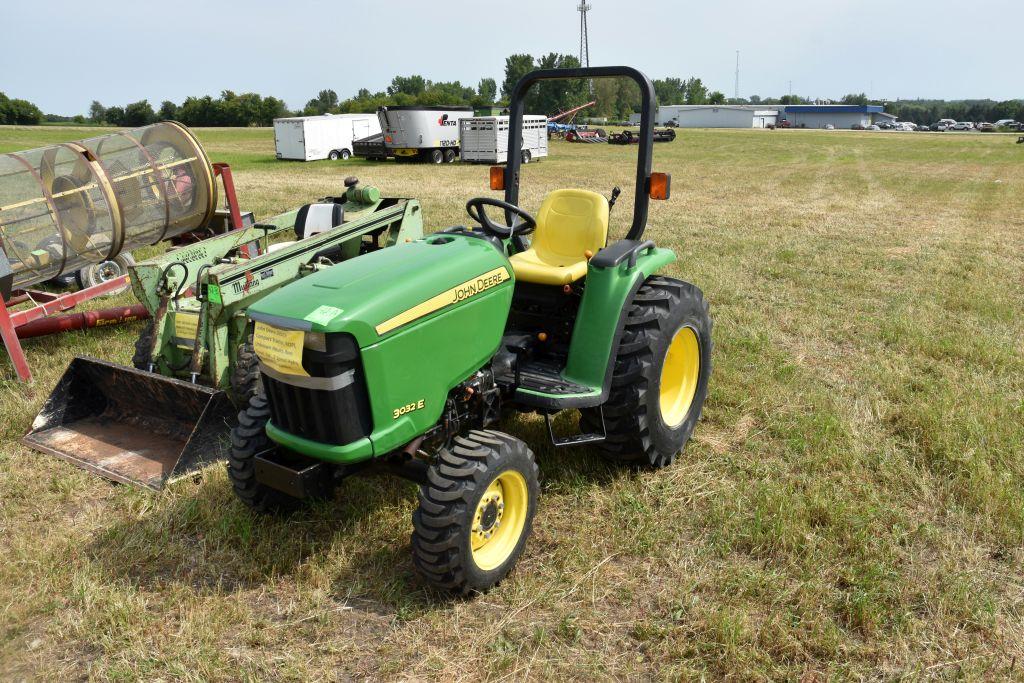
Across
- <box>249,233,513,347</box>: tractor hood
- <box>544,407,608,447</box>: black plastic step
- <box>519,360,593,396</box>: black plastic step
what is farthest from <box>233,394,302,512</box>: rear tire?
<box>544,407,608,447</box>: black plastic step

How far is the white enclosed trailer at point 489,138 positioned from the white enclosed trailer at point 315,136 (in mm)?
5603

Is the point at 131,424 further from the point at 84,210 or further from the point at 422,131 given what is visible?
the point at 422,131

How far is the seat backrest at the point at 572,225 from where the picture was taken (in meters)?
4.12

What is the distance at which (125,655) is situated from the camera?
2736 mm

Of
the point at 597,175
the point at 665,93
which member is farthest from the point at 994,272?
the point at 665,93

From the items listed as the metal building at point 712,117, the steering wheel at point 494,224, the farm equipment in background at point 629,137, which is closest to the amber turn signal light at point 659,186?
the steering wheel at point 494,224

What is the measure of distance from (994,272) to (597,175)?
47.6ft

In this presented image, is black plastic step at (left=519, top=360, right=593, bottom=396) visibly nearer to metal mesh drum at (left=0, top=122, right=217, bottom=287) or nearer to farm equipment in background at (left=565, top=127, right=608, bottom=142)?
metal mesh drum at (left=0, top=122, right=217, bottom=287)

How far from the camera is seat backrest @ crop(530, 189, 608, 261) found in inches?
162

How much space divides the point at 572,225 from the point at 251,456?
6.90 feet

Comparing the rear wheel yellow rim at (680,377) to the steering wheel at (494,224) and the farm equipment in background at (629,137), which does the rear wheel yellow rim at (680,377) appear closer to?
the steering wheel at (494,224)

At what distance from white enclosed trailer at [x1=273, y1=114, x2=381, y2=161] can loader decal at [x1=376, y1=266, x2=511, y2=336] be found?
2552cm

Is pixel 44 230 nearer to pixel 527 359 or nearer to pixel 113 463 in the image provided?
pixel 113 463

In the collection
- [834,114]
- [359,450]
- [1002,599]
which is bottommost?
[1002,599]
